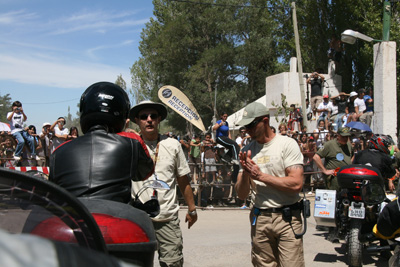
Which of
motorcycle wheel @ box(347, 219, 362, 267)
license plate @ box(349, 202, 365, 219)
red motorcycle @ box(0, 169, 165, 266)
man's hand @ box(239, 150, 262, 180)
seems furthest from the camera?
license plate @ box(349, 202, 365, 219)

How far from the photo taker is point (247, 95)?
126 feet

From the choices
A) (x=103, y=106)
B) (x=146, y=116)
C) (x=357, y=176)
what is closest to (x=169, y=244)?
(x=146, y=116)

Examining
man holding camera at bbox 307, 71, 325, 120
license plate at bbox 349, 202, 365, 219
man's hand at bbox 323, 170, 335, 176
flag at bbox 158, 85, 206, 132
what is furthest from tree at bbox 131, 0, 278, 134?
license plate at bbox 349, 202, 365, 219

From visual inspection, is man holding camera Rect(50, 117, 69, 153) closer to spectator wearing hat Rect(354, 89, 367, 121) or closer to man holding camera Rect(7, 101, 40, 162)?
man holding camera Rect(7, 101, 40, 162)

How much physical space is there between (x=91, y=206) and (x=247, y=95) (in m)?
37.2

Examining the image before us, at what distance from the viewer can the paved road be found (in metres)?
5.91

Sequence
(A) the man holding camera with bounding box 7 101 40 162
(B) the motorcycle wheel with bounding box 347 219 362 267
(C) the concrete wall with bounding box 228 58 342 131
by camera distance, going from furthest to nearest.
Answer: (C) the concrete wall with bounding box 228 58 342 131 < (A) the man holding camera with bounding box 7 101 40 162 < (B) the motorcycle wheel with bounding box 347 219 362 267

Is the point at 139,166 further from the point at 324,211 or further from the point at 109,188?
the point at 324,211

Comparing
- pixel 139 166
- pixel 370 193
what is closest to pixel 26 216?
pixel 139 166

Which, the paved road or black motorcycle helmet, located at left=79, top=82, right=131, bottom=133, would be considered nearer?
black motorcycle helmet, located at left=79, top=82, right=131, bottom=133

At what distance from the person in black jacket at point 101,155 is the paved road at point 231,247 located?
3783 mm

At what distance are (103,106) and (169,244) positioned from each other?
1.84 m

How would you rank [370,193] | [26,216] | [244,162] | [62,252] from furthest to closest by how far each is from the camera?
1. [370,193]
2. [244,162]
3. [26,216]
4. [62,252]

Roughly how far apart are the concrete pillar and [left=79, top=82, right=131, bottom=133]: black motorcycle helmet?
1333cm
